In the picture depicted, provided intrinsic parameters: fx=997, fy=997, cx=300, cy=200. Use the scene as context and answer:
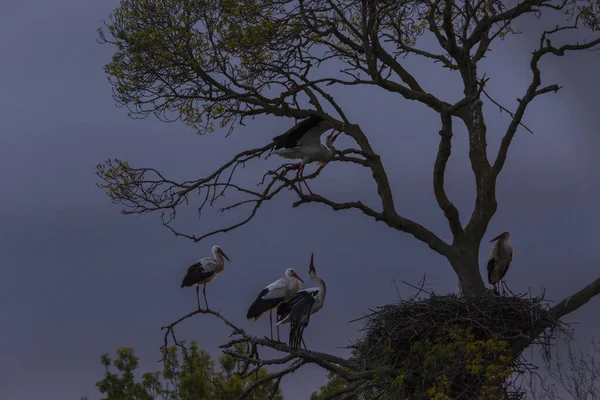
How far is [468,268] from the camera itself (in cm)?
1628

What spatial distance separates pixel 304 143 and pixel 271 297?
113 inches

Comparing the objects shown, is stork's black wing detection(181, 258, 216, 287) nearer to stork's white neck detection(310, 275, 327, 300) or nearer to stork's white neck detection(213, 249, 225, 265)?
stork's white neck detection(213, 249, 225, 265)

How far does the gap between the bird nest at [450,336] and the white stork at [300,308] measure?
3.73 ft

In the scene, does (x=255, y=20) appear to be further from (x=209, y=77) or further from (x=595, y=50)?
(x=595, y=50)

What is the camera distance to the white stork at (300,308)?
15.4m

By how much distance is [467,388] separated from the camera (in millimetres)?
14016

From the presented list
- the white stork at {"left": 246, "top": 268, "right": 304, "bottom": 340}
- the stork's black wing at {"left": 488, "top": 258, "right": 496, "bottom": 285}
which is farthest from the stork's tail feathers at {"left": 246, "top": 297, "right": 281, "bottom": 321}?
the stork's black wing at {"left": 488, "top": 258, "right": 496, "bottom": 285}

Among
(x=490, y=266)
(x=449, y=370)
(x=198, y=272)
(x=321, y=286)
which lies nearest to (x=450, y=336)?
(x=449, y=370)

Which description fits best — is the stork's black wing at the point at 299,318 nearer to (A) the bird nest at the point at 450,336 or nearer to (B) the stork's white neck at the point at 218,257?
(A) the bird nest at the point at 450,336

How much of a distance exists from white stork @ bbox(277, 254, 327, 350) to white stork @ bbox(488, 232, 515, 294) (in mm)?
3580

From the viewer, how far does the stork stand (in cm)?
1606

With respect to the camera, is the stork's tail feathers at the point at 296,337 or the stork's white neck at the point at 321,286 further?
the stork's white neck at the point at 321,286

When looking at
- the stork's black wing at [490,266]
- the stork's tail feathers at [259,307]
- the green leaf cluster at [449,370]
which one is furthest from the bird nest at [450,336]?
the stork's black wing at [490,266]

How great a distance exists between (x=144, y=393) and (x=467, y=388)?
9807 millimetres
